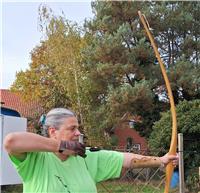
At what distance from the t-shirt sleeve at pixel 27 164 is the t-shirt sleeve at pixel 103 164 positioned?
29 centimetres

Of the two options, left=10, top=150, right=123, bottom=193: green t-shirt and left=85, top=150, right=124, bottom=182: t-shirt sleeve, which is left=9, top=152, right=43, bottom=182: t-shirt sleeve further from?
left=85, top=150, right=124, bottom=182: t-shirt sleeve

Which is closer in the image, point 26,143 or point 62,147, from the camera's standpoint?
point 26,143

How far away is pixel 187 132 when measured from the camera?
1123 cm

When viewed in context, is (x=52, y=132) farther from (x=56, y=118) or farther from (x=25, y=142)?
(x=25, y=142)

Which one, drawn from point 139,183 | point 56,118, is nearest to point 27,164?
point 56,118

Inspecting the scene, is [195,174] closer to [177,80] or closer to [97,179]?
[177,80]

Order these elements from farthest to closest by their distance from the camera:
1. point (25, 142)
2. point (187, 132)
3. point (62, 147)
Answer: point (187, 132)
point (62, 147)
point (25, 142)

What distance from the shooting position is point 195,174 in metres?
10.5

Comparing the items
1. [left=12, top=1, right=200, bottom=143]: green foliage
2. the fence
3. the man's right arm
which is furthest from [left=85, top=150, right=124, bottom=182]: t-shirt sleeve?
[left=12, top=1, right=200, bottom=143]: green foliage

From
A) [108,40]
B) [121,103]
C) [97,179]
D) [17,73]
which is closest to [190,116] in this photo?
[121,103]

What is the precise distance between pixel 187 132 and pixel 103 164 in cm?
926

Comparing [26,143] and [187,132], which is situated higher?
[187,132]

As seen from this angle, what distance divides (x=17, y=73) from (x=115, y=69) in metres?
9.39

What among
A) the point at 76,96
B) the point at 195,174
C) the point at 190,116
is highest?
the point at 76,96
